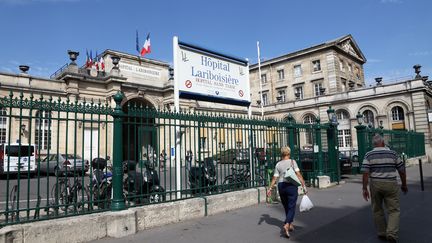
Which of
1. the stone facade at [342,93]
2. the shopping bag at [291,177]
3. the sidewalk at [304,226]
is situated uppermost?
the stone facade at [342,93]

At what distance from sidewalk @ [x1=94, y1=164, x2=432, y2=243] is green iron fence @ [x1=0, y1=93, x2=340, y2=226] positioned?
34.0 inches

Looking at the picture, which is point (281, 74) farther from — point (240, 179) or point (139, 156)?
point (139, 156)

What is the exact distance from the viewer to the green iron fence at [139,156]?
5.44 meters

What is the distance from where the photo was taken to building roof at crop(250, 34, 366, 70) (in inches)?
1803

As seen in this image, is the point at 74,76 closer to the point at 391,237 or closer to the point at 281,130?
the point at 281,130

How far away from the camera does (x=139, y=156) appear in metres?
6.70

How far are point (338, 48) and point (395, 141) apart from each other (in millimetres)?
27718

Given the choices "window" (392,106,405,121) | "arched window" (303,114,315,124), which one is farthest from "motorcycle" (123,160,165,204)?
"arched window" (303,114,315,124)

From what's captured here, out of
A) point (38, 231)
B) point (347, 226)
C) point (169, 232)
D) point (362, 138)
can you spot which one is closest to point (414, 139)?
point (362, 138)

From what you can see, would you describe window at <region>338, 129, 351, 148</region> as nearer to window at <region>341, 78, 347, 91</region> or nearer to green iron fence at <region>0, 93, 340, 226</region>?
window at <region>341, 78, 347, 91</region>

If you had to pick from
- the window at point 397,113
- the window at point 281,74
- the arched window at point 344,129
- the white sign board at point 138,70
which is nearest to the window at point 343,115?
the arched window at point 344,129

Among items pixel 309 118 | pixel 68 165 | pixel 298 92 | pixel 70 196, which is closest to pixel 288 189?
pixel 70 196

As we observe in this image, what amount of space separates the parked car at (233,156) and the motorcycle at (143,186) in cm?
192

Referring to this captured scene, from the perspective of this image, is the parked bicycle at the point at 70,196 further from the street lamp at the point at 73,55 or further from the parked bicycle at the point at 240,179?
the street lamp at the point at 73,55
